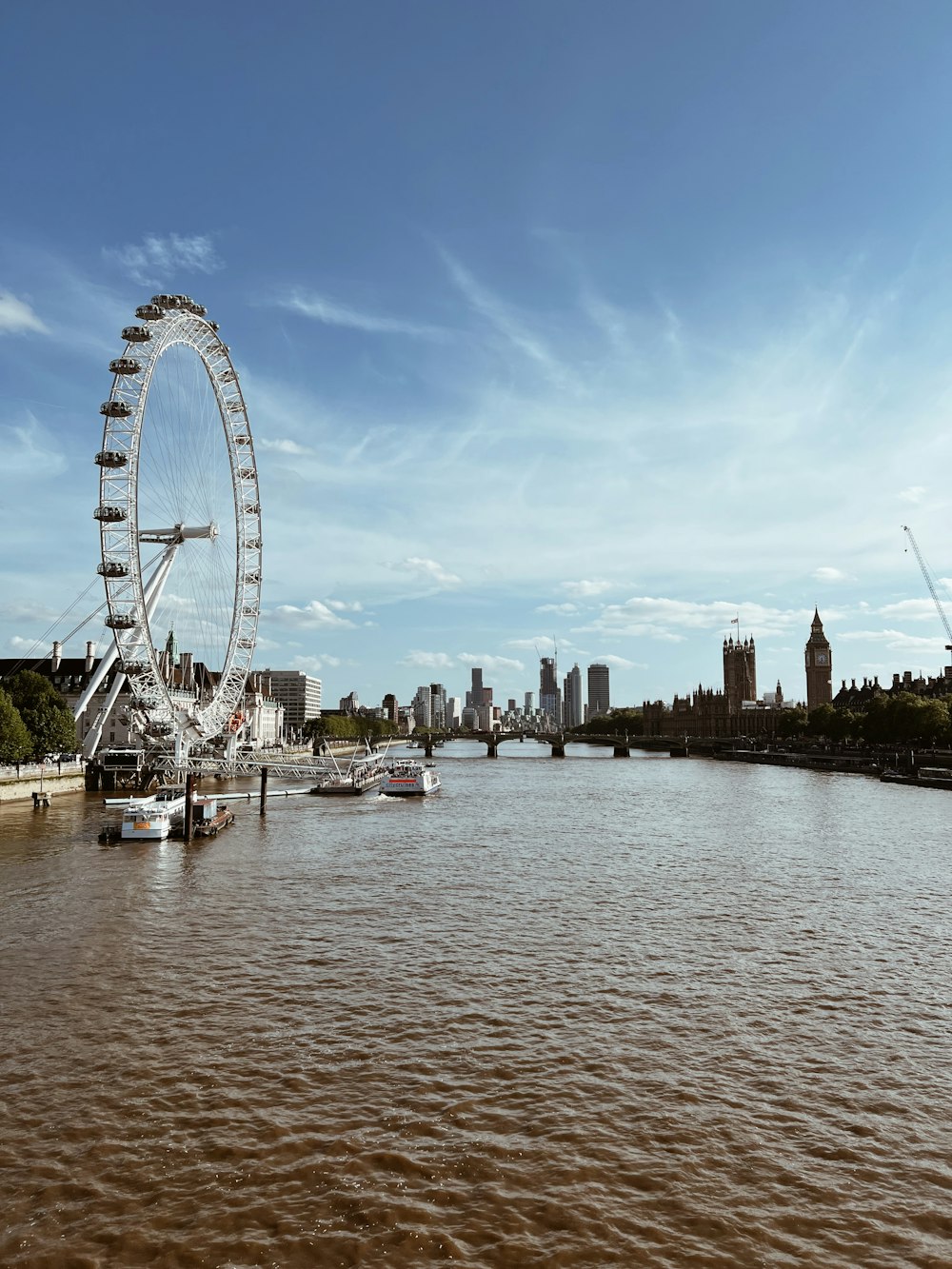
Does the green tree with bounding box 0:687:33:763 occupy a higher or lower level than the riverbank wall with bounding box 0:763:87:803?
higher

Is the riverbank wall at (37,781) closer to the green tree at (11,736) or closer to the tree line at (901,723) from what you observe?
the green tree at (11,736)

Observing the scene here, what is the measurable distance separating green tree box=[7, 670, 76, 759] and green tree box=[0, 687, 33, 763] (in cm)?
588

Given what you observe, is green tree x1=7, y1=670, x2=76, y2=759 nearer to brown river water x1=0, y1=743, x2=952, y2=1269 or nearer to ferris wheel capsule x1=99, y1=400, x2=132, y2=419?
ferris wheel capsule x1=99, y1=400, x2=132, y2=419

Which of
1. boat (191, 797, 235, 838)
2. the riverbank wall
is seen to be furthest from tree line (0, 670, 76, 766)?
boat (191, 797, 235, 838)

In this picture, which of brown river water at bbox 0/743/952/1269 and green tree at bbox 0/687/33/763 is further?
green tree at bbox 0/687/33/763

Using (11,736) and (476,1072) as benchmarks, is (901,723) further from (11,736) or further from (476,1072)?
(476,1072)

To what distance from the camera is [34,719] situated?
90625mm

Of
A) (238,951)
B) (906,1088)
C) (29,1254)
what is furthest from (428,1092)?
(238,951)

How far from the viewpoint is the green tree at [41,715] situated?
9056 cm

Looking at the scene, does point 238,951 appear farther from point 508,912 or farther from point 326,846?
point 326,846

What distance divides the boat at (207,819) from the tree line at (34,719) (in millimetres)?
24063

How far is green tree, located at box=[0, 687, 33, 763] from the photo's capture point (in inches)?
3056

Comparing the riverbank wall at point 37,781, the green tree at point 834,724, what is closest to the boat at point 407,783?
the riverbank wall at point 37,781

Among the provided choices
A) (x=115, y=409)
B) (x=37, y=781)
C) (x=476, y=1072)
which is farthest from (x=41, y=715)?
(x=476, y=1072)
